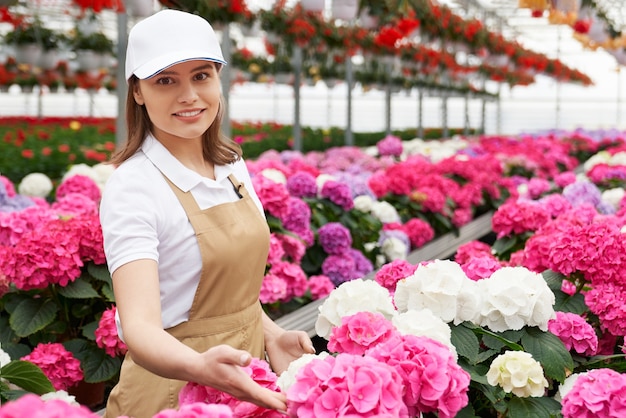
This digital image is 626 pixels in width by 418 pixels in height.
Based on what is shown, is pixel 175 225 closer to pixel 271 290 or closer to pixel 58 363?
pixel 58 363

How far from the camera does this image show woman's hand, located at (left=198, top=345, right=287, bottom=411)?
123cm

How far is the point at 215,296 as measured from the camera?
162 centimetres

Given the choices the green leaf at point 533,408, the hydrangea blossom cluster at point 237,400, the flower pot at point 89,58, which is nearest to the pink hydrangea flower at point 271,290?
the green leaf at point 533,408

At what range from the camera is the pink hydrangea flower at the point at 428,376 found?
130 centimetres

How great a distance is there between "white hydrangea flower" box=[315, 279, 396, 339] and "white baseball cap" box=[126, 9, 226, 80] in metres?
0.58

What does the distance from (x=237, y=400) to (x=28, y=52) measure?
342 inches

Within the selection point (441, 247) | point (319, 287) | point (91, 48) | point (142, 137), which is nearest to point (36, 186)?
point (319, 287)

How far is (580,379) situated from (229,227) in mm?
723

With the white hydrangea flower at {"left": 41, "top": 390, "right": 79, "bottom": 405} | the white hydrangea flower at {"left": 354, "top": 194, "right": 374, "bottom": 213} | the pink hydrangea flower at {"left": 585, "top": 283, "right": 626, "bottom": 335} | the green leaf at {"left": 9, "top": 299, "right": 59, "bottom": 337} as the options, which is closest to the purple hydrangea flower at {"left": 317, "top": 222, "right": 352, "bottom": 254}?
the white hydrangea flower at {"left": 354, "top": 194, "right": 374, "bottom": 213}

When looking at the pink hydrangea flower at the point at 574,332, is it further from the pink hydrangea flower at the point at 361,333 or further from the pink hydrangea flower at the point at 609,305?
the pink hydrangea flower at the point at 361,333

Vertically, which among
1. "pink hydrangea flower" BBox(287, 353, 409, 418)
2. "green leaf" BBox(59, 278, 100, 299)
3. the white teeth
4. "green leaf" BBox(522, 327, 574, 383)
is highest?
the white teeth

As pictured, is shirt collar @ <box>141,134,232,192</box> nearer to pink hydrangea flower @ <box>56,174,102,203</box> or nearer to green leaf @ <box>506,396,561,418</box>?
green leaf @ <box>506,396,561,418</box>

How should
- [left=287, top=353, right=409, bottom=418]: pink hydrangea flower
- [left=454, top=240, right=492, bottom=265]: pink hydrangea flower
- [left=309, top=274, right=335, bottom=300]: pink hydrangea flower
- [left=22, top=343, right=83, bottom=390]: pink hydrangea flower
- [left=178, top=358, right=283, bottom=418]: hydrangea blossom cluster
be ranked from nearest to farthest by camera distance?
[left=287, top=353, right=409, bottom=418]: pink hydrangea flower < [left=178, top=358, right=283, bottom=418]: hydrangea blossom cluster < [left=22, top=343, right=83, bottom=390]: pink hydrangea flower < [left=454, top=240, right=492, bottom=265]: pink hydrangea flower < [left=309, top=274, right=335, bottom=300]: pink hydrangea flower

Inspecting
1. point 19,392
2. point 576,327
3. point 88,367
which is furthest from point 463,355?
point 88,367
